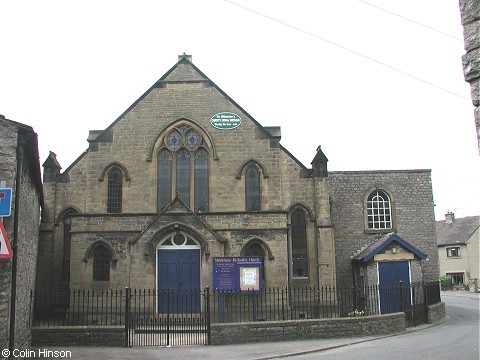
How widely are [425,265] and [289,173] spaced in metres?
9.02

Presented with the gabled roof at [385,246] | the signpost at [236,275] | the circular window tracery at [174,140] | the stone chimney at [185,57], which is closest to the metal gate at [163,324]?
the signpost at [236,275]

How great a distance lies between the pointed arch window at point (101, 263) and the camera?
21.4 meters

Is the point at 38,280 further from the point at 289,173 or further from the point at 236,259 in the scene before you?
the point at 289,173

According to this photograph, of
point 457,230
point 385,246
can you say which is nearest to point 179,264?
point 385,246

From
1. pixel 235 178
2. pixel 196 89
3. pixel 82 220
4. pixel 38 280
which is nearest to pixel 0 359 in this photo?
pixel 82 220

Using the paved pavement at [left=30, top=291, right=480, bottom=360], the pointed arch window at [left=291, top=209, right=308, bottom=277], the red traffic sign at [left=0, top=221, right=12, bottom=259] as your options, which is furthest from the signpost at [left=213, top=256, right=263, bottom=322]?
the red traffic sign at [left=0, top=221, right=12, bottom=259]

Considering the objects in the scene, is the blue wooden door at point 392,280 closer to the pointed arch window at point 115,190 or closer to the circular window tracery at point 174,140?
the circular window tracery at point 174,140

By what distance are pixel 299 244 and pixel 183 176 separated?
602 centimetres

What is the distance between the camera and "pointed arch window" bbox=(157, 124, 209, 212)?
23453 millimetres

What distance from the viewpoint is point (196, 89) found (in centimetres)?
2430

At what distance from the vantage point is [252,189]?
23688 millimetres

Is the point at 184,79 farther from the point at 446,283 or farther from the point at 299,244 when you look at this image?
the point at 446,283

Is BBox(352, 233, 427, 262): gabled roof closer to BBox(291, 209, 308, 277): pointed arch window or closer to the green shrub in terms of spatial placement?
BBox(291, 209, 308, 277): pointed arch window

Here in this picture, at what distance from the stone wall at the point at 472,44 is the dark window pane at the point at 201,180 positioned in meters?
18.4
